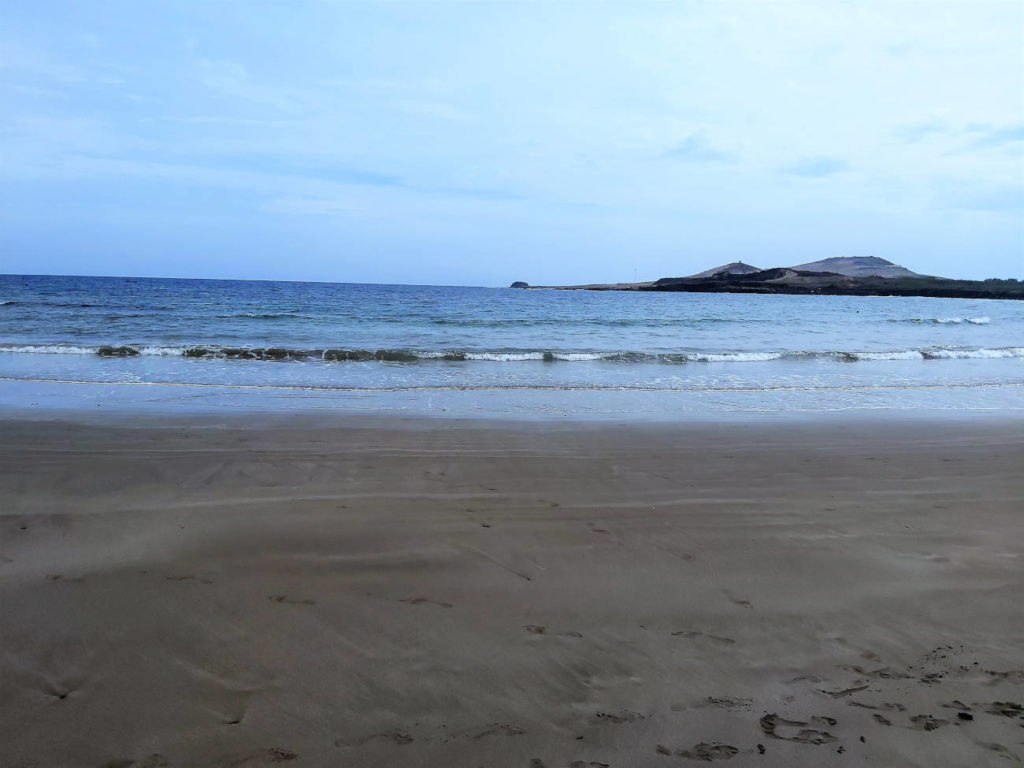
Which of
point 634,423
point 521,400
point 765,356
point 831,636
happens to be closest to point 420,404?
point 521,400

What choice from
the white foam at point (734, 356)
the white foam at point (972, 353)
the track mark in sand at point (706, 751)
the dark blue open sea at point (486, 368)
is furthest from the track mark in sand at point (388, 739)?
the white foam at point (972, 353)

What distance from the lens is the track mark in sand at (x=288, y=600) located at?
3082mm

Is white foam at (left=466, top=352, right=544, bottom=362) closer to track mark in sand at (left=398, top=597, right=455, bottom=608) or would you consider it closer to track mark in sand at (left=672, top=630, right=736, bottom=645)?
track mark in sand at (left=398, top=597, right=455, bottom=608)

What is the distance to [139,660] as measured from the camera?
102 inches

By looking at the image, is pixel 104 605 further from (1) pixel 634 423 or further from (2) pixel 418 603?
(1) pixel 634 423

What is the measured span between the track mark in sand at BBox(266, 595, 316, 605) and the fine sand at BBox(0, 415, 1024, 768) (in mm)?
13

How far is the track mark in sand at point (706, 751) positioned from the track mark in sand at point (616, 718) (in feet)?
0.48

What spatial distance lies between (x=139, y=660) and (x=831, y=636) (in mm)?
2878

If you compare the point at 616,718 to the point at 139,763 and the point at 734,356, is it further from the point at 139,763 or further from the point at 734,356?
the point at 734,356

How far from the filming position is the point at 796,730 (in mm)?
2242

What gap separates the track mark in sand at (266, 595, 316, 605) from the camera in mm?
3082

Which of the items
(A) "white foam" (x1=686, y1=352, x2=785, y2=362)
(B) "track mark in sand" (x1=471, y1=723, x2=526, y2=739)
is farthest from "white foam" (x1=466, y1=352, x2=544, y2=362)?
(B) "track mark in sand" (x1=471, y1=723, x2=526, y2=739)

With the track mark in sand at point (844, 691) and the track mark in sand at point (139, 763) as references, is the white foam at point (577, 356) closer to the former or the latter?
the track mark in sand at point (844, 691)

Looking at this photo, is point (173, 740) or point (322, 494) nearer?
point (173, 740)
